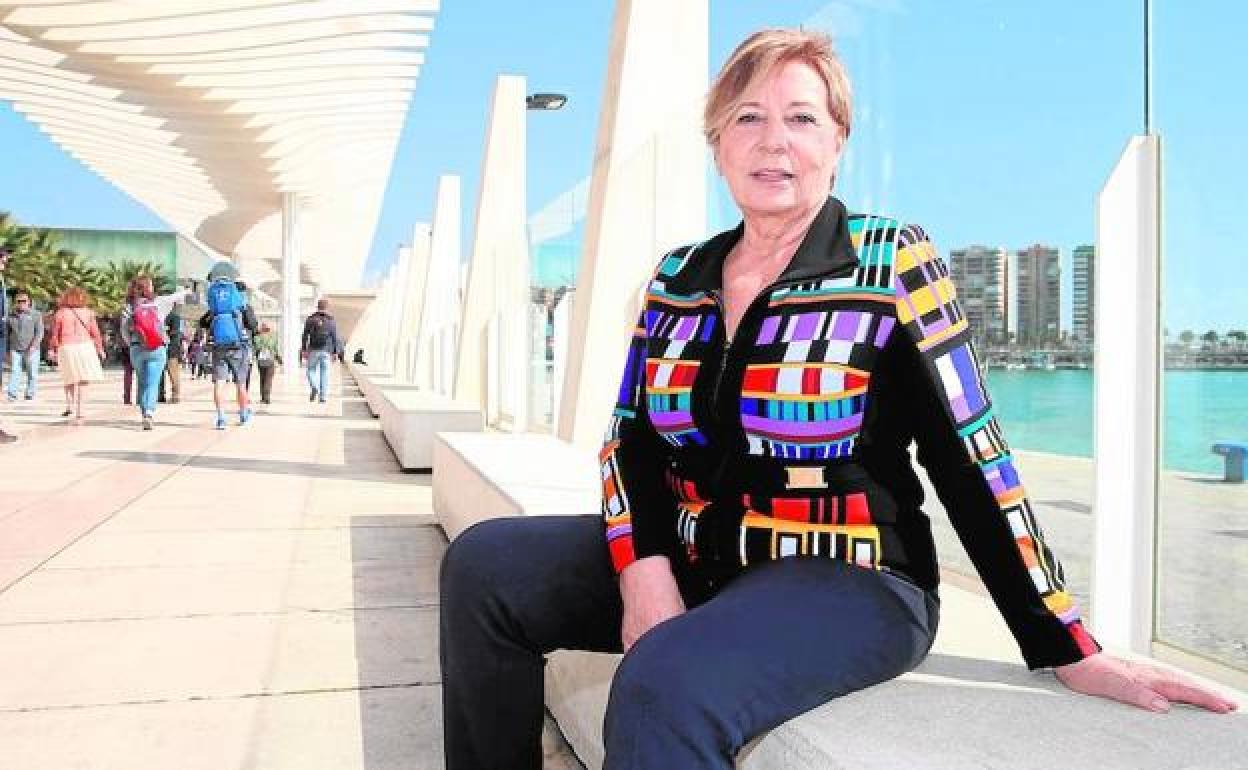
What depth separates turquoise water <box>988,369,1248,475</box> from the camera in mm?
2775

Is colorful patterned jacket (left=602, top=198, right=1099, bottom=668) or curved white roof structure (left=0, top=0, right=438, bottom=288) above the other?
curved white roof structure (left=0, top=0, right=438, bottom=288)

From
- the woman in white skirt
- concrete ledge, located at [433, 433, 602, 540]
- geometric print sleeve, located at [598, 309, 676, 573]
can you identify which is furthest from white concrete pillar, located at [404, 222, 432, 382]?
geometric print sleeve, located at [598, 309, 676, 573]

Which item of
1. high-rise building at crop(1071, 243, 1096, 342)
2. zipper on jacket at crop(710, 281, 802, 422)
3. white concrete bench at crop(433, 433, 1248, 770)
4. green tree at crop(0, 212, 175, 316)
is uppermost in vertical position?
green tree at crop(0, 212, 175, 316)

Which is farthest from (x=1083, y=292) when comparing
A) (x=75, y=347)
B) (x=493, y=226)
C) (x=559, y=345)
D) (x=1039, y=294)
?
(x=493, y=226)

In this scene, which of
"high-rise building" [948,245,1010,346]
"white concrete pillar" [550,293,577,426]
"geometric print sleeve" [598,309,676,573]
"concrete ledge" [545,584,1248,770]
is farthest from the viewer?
"white concrete pillar" [550,293,577,426]

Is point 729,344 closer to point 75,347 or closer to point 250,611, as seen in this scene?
point 250,611

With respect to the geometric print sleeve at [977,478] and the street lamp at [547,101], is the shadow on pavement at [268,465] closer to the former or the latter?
the street lamp at [547,101]

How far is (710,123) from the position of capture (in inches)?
85.0

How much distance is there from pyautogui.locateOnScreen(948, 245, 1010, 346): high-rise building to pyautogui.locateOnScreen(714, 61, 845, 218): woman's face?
155 centimetres

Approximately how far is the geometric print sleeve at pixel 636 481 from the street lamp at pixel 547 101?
12.1m

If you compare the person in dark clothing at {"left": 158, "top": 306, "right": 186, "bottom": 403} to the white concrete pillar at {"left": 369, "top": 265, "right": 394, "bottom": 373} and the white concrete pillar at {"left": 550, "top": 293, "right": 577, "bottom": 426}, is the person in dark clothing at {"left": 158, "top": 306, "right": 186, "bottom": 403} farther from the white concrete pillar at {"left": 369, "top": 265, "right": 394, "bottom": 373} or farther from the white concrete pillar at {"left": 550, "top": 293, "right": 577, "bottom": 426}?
the white concrete pillar at {"left": 369, "top": 265, "right": 394, "bottom": 373}

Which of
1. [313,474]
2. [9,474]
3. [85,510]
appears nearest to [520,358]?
[313,474]

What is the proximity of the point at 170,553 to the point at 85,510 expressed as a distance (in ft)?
5.46

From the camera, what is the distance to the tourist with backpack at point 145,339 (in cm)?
1194
